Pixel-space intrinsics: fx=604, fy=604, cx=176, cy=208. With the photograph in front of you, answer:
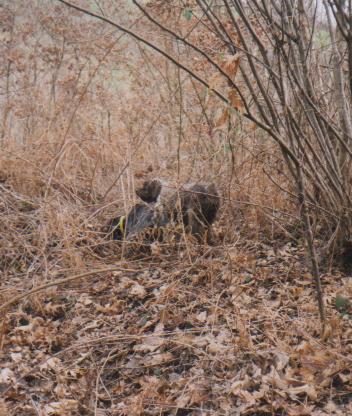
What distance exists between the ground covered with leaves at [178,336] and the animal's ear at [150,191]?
1.54 ft

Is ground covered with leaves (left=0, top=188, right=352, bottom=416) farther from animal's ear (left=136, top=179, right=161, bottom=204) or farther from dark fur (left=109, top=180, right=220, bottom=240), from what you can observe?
animal's ear (left=136, top=179, right=161, bottom=204)

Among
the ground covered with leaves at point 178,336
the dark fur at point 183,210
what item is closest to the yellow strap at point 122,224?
the dark fur at point 183,210

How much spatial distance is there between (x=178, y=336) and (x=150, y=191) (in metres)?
1.66

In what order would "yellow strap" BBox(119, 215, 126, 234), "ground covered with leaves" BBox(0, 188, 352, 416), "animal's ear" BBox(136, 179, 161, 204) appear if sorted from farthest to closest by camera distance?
"animal's ear" BBox(136, 179, 161, 204) < "yellow strap" BBox(119, 215, 126, 234) < "ground covered with leaves" BBox(0, 188, 352, 416)

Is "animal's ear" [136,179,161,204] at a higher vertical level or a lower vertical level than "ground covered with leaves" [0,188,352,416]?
higher

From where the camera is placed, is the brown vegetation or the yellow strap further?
the yellow strap

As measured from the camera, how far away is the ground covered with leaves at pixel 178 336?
111 inches

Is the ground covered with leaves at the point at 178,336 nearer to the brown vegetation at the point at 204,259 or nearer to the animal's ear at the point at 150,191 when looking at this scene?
the brown vegetation at the point at 204,259

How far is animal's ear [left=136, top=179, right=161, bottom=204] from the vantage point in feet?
15.5

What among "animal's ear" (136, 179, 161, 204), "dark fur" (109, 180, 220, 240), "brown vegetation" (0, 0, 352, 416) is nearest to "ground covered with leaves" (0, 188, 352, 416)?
"brown vegetation" (0, 0, 352, 416)

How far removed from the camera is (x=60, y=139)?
6.07m

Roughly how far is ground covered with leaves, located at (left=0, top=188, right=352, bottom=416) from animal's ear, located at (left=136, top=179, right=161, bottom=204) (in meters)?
0.47

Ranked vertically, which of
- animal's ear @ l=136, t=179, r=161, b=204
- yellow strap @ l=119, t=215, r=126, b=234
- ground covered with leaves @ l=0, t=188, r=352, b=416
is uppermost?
animal's ear @ l=136, t=179, r=161, b=204

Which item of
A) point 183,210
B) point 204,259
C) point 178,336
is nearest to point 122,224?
point 183,210
